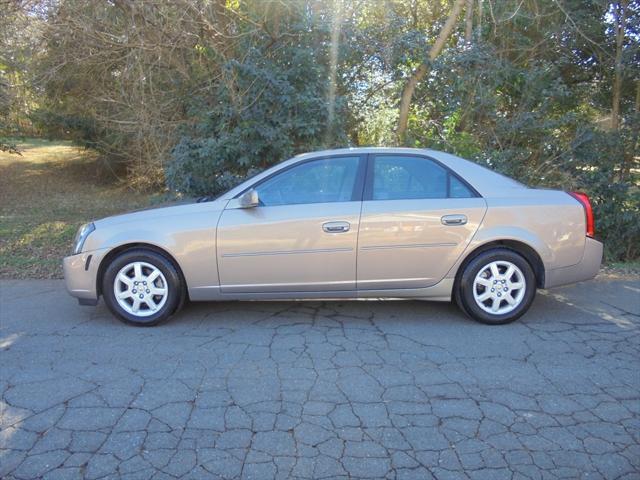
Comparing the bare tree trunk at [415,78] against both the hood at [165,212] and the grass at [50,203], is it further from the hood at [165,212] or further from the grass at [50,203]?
the hood at [165,212]

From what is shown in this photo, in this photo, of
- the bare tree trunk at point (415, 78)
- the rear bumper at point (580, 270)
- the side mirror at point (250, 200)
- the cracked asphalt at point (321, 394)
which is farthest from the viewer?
the bare tree trunk at point (415, 78)

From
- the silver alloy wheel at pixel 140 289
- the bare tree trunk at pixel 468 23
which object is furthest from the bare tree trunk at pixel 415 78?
the silver alloy wheel at pixel 140 289

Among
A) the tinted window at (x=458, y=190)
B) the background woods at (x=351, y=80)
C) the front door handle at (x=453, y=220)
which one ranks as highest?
the background woods at (x=351, y=80)

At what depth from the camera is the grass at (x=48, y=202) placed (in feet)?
25.6

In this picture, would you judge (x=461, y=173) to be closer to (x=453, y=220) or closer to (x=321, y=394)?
(x=453, y=220)

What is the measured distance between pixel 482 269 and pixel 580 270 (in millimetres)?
964

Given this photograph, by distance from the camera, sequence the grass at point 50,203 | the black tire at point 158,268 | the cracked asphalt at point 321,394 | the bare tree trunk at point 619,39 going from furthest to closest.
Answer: the bare tree trunk at point 619,39, the grass at point 50,203, the black tire at point 158,268, the cracked asphalt at point 321,394

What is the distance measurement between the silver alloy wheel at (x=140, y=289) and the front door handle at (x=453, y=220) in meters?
2.56

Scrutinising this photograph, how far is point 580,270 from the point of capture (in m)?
5.07

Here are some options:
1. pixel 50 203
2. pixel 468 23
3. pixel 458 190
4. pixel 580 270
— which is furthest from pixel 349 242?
pixel 50 203

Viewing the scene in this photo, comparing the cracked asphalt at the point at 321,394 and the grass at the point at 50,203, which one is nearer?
the cracked asphalt at the point at 321,394

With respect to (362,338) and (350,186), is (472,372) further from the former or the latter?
(350,186)

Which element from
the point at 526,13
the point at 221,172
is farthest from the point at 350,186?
the point at 526,13

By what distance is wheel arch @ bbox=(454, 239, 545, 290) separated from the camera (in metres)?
4.95
